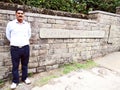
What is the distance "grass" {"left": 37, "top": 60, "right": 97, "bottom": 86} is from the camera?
15.0 feet

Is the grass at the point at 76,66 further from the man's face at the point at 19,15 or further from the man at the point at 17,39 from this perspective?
the man's face at the point at 19,15

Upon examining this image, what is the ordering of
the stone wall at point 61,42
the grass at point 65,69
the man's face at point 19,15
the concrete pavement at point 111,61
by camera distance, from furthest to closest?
1. the concrete pavement at point 111,61
2. the grass at point 65,69
3. the stone wall at point 61,42
4. the man's face at point 19,15

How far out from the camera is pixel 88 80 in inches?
190

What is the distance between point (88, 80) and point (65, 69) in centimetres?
79

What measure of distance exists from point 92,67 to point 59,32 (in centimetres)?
155

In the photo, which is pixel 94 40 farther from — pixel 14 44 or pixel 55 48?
pixel 14 44

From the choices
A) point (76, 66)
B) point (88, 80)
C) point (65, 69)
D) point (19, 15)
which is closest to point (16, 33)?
point (19, 15)

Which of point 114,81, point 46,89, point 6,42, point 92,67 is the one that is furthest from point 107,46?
point 6,42

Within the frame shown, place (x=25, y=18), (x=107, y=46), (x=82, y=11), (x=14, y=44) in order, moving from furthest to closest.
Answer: (x=82, y=11)
(x=107, y=46)
(x=25, y=18)
(x=14, y=44)

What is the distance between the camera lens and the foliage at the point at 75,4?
18.1ft

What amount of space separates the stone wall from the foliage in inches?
31.9

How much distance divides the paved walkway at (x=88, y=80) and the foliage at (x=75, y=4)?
2.13 m

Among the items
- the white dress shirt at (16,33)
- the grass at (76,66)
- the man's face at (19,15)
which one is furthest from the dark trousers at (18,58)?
the grass at (76,66)

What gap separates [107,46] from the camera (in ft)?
22.7
